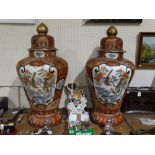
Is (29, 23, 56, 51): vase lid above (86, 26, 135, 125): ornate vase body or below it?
above

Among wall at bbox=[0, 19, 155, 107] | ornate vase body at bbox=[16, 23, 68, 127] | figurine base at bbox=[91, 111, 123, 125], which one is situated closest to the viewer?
ornate vase body at bbox=[16, 23, 68, 127]

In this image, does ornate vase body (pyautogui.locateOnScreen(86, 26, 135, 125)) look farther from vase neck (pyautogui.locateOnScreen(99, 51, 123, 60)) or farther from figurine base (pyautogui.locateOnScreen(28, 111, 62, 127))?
figurine base (pyautogui.locateOnScreen(28, 111, 62, 127))

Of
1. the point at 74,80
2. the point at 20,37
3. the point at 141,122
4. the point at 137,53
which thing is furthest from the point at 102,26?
the point at 141,122

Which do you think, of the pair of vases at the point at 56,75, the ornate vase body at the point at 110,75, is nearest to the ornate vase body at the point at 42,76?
the pair of vases at the point at 56,75

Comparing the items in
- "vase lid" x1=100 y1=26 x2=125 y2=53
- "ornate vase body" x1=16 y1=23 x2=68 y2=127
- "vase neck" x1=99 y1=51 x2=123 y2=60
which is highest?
"vase lid" x1=100 y1=26 x2=125 y2=53

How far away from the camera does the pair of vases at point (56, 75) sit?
0.97 meters

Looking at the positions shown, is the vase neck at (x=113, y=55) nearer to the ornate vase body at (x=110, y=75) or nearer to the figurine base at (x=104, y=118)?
the ornate vase body at (x=110, y=75)

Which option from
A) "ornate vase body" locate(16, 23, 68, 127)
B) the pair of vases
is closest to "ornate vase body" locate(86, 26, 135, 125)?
the pair of vases

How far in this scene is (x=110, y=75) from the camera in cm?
98

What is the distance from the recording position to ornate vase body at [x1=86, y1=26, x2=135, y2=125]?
0.98 metres

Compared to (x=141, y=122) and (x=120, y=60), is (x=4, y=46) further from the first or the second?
(x=141, y=122)

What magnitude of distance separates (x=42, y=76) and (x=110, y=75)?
0.34 m

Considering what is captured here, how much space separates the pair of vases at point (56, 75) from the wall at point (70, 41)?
0.23 metres

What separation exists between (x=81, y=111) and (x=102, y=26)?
0.55m
